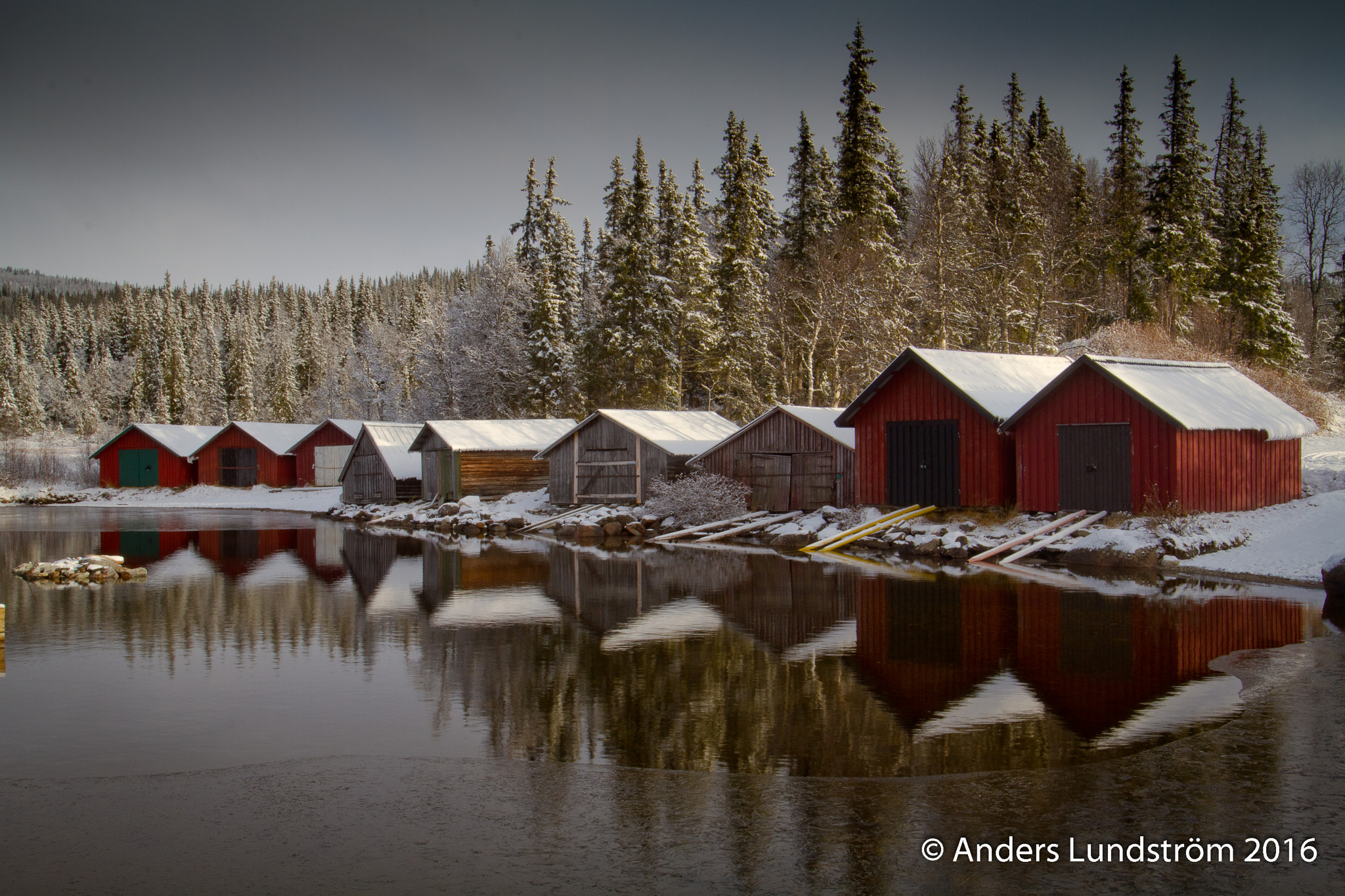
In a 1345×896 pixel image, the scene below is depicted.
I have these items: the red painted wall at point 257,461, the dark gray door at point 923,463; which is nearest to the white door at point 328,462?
the red painted wall at point 257,461

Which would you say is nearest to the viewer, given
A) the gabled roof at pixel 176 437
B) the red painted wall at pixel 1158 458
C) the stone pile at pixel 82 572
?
the stone pile at pixel 82 572

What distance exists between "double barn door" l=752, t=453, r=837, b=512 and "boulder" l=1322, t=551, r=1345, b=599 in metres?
16.1

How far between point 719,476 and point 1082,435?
12.5 m

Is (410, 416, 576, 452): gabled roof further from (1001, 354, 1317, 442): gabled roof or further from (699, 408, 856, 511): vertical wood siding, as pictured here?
(1001, 354, 1317, 442): gabled roof

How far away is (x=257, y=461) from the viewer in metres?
60.6

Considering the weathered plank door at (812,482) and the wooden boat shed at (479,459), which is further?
the wooden boat shed at (479,459)

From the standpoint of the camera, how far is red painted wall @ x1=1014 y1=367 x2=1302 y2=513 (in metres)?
23.5

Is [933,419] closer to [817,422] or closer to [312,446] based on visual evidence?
[817,422]

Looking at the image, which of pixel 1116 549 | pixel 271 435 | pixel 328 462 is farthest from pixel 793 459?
pixel 271 435

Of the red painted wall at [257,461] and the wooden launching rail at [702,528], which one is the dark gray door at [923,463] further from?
the red painted wall at [257,461]

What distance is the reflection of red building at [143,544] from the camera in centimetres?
2686

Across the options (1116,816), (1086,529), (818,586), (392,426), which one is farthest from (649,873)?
(392,426)

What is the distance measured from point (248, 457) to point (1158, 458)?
52899 mm

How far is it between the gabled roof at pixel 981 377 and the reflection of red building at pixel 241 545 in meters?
17.2
